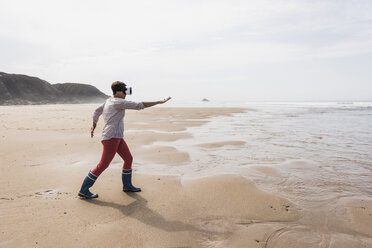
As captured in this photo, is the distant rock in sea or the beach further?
the distant rock in sea

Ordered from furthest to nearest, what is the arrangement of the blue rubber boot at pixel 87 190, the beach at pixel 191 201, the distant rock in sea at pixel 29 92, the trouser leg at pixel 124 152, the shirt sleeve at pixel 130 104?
the distant rock in sea at pixel 29 92 → the trouser leg at pixel 124 152 → the blue rubber boot at pixel 87 190 → the shirt sleeve at pixel 130 104 → the beach at pixel 191 201

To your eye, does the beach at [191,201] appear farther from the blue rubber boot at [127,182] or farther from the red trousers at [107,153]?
the red trousers at [107,153]

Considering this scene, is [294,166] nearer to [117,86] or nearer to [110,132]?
[110,132]

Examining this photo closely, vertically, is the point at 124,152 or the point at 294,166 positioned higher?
the point at 124,152

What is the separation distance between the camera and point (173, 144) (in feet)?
30.8

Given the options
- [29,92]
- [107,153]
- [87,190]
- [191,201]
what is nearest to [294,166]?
[191,201]

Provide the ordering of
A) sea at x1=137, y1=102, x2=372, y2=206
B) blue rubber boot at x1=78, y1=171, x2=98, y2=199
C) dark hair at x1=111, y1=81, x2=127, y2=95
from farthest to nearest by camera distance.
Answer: sea at x1=137, y1=102, x2=372, y2=206 < dark hair at x1=111, y1=81, x2=127, y2=95 < blue rubber boot at x1=78, y1=171, x2=98, y2=199

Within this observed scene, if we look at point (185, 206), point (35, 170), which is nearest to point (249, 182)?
point (185, 206)

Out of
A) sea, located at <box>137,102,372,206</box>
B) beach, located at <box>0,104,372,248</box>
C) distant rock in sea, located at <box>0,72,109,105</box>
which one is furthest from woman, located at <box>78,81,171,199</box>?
distant rock in sea, located at <box>0,72,109,105</box>

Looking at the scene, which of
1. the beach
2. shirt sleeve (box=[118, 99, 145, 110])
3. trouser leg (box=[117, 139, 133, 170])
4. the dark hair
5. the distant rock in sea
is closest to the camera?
the beach

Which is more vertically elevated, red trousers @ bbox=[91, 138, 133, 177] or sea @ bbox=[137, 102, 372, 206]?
red trousers @ bbox=[91, 138, 133, 177]

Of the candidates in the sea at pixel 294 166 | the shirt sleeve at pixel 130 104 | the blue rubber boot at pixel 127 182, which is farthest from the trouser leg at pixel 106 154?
the sea at pixel 294 166

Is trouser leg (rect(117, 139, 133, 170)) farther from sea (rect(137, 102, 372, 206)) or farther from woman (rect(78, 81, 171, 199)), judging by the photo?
sea (rect(137, 102, 372, 206))

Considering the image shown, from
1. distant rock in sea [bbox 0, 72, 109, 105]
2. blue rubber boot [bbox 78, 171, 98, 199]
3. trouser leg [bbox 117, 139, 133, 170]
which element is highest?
distant rock in sea [bbox 0, 72, 109, 105]
